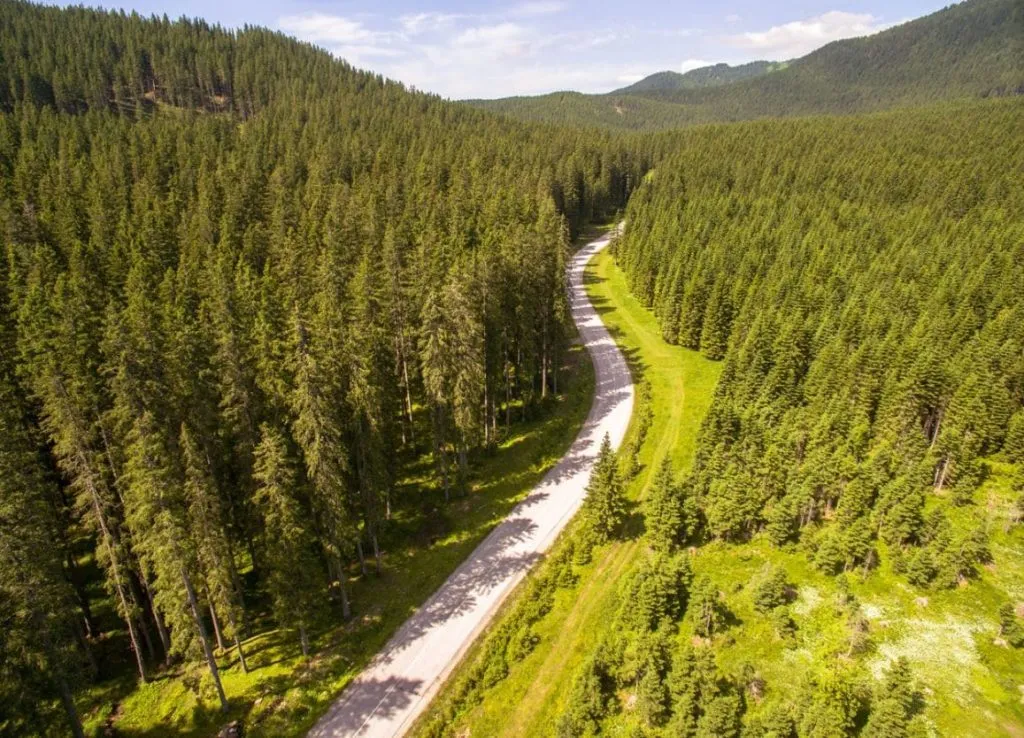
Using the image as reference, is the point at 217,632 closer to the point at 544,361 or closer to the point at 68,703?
the point at 68,703

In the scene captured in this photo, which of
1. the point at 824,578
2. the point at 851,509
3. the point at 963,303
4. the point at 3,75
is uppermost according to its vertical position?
the point at 3,75

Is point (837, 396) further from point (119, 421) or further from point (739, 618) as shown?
point (119, 421)

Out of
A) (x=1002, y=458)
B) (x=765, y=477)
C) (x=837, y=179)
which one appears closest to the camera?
(x=765, y=477)

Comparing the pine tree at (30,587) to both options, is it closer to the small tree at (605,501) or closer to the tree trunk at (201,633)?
the tree trunk at (201,633)

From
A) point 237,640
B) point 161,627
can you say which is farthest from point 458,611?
point 161,627

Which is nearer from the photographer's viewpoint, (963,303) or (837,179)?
(963,303)

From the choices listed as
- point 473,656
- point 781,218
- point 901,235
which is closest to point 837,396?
point 473,656
